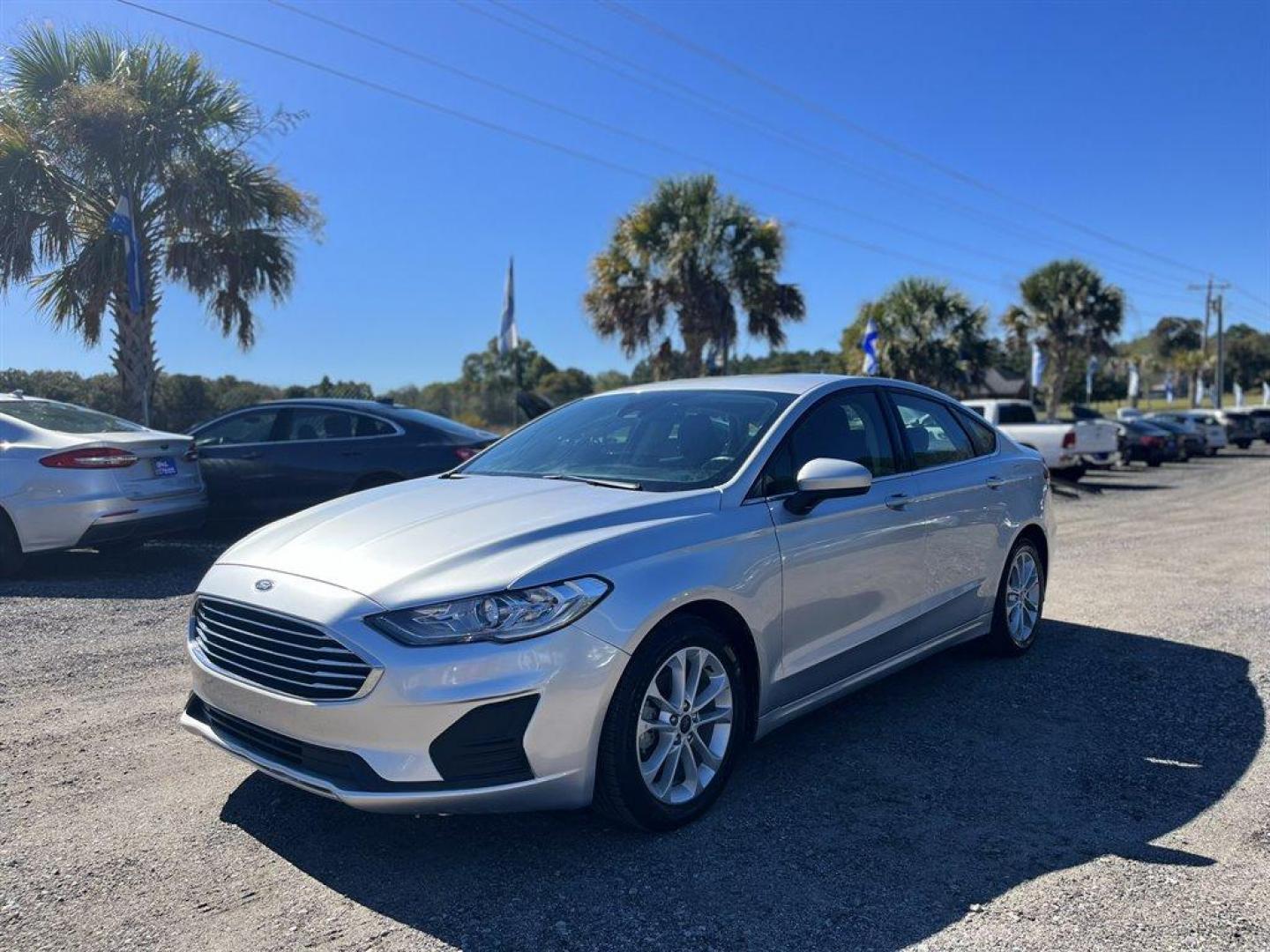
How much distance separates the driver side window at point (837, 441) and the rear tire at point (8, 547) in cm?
645

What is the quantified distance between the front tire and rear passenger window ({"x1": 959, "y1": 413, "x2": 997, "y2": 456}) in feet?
8.55

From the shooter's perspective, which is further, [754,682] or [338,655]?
[754,682]

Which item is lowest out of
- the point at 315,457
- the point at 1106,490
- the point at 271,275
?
the point at 1106,490

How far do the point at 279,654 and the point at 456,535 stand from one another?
27.0 inches

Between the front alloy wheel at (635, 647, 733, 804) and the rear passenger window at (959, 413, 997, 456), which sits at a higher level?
the rear passenger window at (959, 413, 997, 456)

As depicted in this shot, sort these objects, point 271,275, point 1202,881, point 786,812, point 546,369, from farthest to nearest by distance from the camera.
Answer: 1. point 546,369
2. point 271,275
3. point 786,812
4. point 1202,881

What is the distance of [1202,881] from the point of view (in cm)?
312

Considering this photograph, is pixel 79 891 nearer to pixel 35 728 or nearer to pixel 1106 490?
pixel 35 728

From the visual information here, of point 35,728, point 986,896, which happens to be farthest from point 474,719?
point 35,728

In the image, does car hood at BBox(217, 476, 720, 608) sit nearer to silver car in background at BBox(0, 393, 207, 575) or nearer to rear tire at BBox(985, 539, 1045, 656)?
rear tire at BBox(985, 539, 1045, 656)

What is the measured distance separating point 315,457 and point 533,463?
17.3 feet

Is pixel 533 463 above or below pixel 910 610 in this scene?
above

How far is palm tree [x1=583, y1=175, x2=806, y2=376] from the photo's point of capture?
71.7 ft

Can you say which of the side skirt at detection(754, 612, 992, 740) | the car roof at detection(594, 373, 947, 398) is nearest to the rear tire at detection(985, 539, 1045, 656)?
the side skirt at detection(754, 612, 992, 740)
